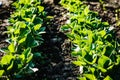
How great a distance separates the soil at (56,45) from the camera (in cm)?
402

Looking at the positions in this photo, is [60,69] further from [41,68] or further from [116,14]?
[116,14]

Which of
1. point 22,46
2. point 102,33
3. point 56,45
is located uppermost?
point 102,33

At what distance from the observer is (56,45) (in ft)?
15.8

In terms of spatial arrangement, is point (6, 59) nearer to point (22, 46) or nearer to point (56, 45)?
Answer: point (22, 46)

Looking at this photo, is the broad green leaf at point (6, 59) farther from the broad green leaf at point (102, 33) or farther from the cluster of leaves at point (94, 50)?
the broad green leaf at point (102, 33)

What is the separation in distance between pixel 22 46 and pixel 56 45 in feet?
3.14

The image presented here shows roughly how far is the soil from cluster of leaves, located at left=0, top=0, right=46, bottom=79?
253 millimetres

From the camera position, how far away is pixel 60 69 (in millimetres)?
4148

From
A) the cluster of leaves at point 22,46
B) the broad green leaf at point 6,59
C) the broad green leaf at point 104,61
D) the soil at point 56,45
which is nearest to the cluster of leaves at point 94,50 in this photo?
the broad green leaf at point 104,61

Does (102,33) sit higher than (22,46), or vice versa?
(102,33)

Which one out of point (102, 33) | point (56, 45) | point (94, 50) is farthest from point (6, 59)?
point (56, 45)

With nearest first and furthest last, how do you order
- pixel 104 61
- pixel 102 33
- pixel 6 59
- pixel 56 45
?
pixel 104 61, pixel 6 59, pixel 102 33, pixel 56 45

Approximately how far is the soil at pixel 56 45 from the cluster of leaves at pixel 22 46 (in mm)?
253

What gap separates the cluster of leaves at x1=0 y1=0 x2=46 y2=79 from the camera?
11.4ft
